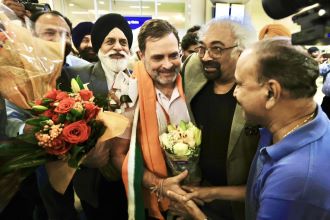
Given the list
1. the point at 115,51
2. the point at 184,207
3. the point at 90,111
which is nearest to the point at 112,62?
the point at 115,51

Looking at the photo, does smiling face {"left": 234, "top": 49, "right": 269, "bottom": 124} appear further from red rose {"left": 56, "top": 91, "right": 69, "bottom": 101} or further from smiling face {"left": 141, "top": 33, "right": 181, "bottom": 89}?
red rose {"left": 56, "top": 91, "right": 69, "bottom": 101}

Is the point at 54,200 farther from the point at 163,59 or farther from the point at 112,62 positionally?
the point at 163,59

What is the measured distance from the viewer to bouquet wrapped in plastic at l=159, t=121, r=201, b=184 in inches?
48.8

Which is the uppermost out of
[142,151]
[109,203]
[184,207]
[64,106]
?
[64,106]

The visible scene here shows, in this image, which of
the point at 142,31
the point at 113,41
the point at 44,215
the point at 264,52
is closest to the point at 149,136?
the point at 142,31

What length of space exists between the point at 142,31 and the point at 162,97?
1.24 feet

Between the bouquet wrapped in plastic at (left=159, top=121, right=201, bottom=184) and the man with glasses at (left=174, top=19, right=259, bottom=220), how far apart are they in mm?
131

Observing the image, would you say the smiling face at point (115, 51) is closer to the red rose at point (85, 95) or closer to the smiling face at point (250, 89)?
the red rose at point (85, 95)

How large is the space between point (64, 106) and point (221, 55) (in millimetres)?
833

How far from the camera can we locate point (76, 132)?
0.99 metres

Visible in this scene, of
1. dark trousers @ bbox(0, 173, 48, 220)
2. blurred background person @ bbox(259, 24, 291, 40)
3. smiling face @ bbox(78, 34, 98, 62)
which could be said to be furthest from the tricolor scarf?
smiling face @ bbox(78, 34, 98, 62)

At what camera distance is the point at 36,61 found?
117 centimetres

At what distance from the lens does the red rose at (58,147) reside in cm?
97

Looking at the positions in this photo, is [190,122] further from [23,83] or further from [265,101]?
[23,83]
